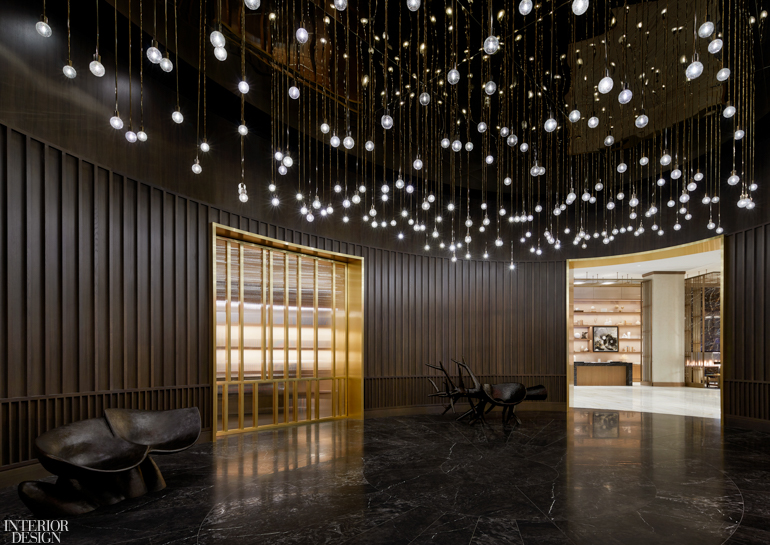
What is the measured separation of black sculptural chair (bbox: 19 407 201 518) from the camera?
3816mm

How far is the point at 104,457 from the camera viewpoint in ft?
14.6

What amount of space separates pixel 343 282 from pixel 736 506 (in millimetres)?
7193

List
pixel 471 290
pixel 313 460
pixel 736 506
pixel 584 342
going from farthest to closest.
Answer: pixel 584 342
pixel 471 290
pixel 313 460
pixel 736 506

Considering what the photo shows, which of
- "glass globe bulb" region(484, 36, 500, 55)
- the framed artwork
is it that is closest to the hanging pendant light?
"glass globe bulb" region(484, 36, 500, 55)

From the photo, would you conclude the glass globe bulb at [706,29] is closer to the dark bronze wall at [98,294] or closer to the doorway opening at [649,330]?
the dark bronze wall at [98,294]

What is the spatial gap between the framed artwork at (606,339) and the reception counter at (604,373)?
1445 millimetres

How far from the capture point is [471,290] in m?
11.1

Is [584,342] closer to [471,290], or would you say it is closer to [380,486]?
[471,290]

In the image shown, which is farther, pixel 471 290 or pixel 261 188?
pixel 471 290

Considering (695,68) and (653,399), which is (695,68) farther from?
(653,399)

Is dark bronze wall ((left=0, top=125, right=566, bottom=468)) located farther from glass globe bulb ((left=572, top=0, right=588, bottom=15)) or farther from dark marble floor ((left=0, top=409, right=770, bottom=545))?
glass globe bulb ((left=572, top=0, right=588, bottom=15))

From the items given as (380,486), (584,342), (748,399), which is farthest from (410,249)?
(584,342)

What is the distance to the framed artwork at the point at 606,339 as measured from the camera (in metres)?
19.5

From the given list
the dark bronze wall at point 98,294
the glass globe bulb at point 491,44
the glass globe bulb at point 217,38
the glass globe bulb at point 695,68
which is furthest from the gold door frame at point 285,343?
the glass globe bulb at point 695,68
